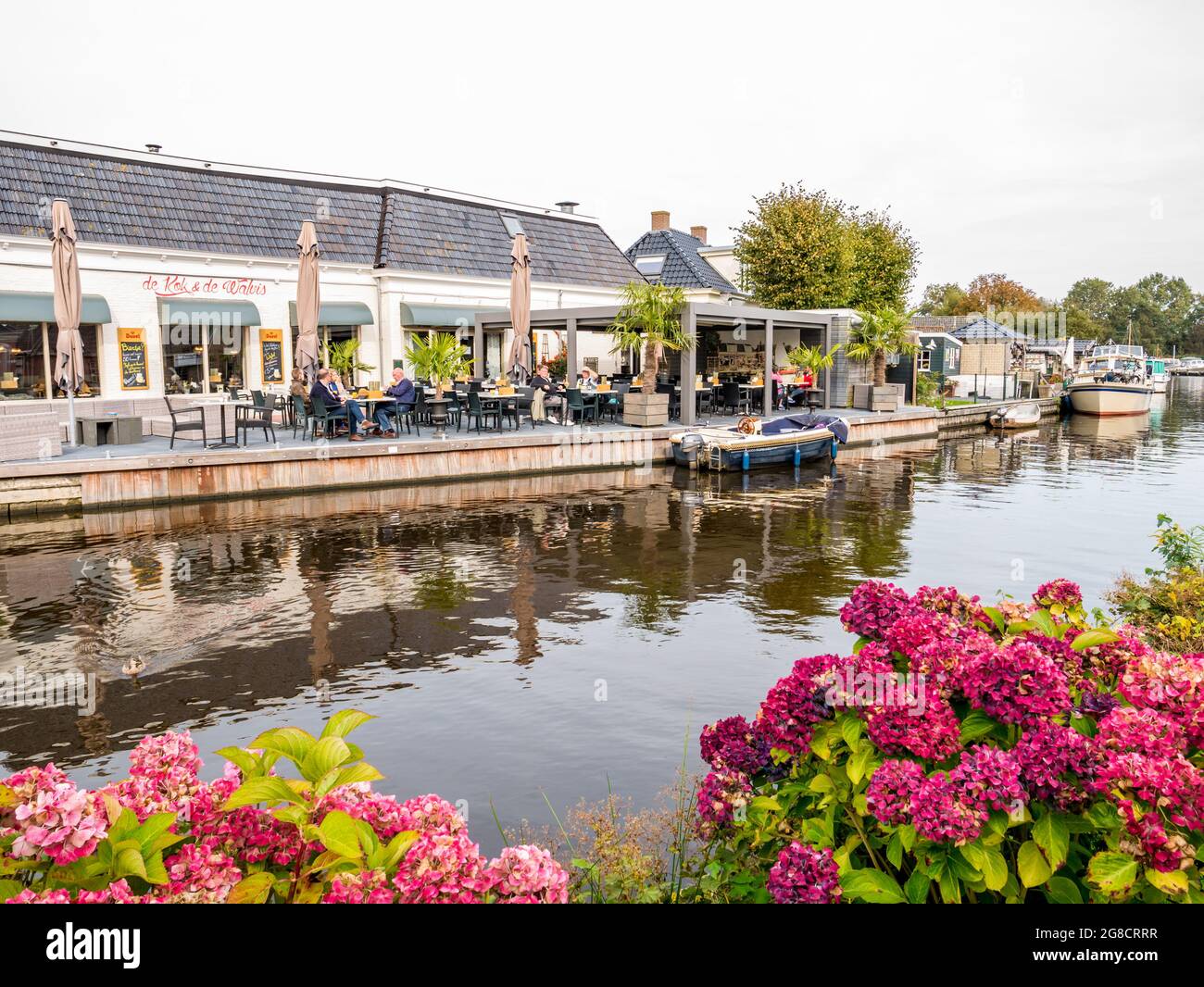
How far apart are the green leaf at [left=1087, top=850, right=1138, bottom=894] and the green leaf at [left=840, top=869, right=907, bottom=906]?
0.49 metres

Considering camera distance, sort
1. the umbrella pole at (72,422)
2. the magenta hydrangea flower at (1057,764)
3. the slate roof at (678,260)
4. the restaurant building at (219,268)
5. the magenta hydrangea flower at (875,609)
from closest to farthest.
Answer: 1. the magenta hydrangea flower at (1057,764)
2. the magenta hydrangea flower at (875,609)
3. the umbrella pole at (72,422)
4. the restaurant building at (219,268)
5. the slate roof at (678,260)

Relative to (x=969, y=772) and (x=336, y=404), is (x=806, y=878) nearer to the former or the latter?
(x=969, y=772)

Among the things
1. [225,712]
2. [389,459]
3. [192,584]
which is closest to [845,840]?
[225,712]

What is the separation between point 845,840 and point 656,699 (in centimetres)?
434

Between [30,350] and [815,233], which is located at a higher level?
[815,233]

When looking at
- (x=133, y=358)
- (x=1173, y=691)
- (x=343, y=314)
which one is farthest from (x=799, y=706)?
(x=343, y=314)

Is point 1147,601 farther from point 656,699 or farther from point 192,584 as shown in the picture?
point 192,584

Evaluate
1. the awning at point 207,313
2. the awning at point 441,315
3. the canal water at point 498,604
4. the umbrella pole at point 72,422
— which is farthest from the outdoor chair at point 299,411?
the awning at point 441,315

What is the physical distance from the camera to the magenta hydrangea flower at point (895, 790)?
2520 millimetres

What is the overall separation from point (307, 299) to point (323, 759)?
18214 mm

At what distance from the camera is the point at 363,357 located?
27.2 m

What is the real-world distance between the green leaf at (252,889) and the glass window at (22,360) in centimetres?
2230

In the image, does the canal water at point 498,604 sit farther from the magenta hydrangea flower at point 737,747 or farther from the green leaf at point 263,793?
the green leaf at point 263,793

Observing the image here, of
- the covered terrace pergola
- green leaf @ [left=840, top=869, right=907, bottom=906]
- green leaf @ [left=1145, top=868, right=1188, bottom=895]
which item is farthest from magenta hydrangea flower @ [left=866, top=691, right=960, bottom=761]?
the covered terrace pergola
